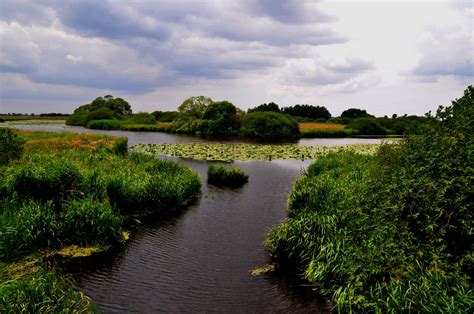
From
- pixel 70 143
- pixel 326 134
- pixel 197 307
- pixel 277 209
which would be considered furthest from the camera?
pixel 326 134

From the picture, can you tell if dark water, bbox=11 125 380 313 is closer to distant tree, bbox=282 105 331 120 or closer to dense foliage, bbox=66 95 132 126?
dense foliage, bbox=66 95 132 126

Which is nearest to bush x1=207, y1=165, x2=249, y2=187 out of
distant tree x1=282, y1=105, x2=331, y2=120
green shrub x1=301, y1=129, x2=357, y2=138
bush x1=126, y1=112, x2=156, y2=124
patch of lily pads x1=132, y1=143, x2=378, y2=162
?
patch of lily pads x1=132, y1=143, x2=378, y2=162

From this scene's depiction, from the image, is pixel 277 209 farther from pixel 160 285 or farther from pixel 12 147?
pixel 12 147

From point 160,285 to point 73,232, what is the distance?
14.1 feet

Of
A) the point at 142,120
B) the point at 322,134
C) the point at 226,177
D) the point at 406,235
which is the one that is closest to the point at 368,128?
the point at 322,134

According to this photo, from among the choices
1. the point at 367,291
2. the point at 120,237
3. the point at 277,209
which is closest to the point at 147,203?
the point at 120,237

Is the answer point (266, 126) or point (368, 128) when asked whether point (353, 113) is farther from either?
point (266, 126)

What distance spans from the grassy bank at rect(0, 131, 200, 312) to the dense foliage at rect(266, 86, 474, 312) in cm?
653

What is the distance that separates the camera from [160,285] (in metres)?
10.8

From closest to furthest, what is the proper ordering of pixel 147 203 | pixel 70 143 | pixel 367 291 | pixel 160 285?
pixel 367 291 → pixel 160 285 → pixel 147 203 → pixel 70 143

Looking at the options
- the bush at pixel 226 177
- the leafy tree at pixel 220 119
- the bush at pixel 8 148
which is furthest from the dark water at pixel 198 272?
the leafy tree at pixel 220 119

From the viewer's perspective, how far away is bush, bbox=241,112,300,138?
239ft

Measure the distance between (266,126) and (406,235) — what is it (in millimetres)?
64142

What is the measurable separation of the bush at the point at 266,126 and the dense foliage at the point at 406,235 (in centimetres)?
5960
